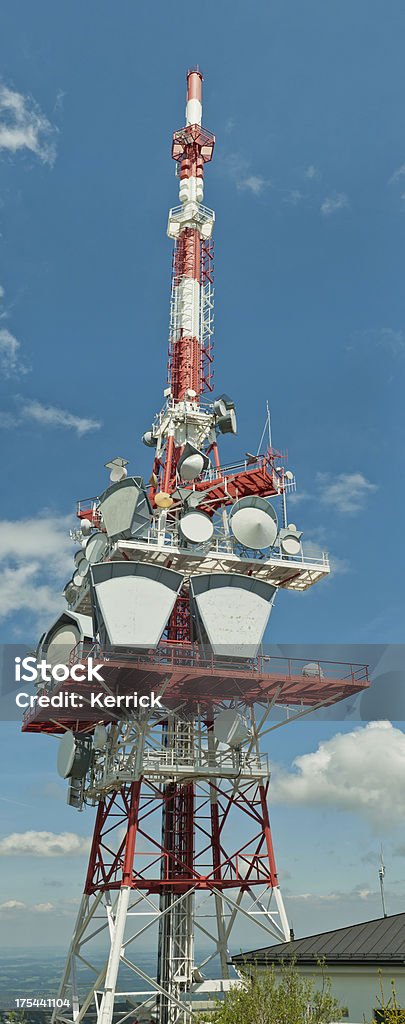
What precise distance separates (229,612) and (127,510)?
25.8 feet

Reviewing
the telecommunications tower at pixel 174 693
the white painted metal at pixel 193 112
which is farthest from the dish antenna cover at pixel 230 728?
the white painted metal at pixel 193 112

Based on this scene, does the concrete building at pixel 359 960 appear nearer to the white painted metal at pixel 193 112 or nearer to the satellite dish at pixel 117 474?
the satellite dish at pixel 117 474

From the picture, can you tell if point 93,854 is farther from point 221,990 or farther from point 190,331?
point 190,331

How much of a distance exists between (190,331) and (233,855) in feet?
111

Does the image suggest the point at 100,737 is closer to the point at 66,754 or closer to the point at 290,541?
the point at 66,754

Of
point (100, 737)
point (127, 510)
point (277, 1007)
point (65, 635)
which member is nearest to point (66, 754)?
point (100, 737)

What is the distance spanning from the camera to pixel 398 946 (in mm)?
32969

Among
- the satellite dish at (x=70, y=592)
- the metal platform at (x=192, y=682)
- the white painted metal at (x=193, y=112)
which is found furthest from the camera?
the white painted metal at (x=193, y=112)

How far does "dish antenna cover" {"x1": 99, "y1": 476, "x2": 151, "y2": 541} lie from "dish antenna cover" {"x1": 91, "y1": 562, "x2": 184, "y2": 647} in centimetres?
356

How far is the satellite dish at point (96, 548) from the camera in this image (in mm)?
49469

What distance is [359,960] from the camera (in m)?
33.4

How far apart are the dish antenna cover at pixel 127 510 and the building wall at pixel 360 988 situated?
2286cm

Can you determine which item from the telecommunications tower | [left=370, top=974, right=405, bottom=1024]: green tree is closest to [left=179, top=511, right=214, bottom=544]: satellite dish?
the telecommunications tower

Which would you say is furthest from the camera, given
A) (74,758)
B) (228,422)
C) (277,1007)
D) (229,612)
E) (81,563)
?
(228,422)
